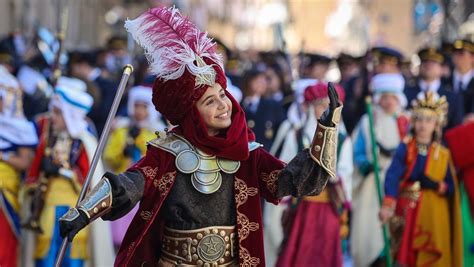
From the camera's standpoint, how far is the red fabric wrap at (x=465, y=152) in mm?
8883

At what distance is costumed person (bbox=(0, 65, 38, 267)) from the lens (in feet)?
28.3

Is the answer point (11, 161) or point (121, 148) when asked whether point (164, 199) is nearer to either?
point (11, 161)

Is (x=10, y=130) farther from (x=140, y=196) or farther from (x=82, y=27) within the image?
(x=82, y=27)

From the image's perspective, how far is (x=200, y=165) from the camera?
5902mm

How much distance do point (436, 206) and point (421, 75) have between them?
4014 millimetres

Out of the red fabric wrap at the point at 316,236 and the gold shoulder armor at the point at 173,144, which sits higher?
the gold shoulder armor at the point at 173,144

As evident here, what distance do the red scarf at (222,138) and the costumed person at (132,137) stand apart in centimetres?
477

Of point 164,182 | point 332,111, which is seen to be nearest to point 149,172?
point 164,182

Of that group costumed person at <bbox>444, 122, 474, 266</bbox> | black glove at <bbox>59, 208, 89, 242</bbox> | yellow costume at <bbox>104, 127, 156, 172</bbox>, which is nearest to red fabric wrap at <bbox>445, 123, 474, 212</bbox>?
costumed person at <bbox>444, 122, 474, 266</bbox>

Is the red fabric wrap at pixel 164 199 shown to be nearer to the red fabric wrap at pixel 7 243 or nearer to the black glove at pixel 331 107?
the black glove at pixel 331 107

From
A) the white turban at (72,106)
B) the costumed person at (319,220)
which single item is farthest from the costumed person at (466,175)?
Answer: the white turban at (72,106)

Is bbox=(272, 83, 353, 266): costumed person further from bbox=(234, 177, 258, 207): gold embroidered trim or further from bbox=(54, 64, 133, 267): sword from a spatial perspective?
bbox=(54, 64, 133, 267): sword

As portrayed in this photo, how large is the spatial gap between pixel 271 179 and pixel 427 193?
10.8ft

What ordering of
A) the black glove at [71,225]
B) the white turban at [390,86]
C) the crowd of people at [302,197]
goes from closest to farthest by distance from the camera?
1. the black glove at [71,225]
2. the crowd of people at [302,197]
3. the white turban at [390,86]
